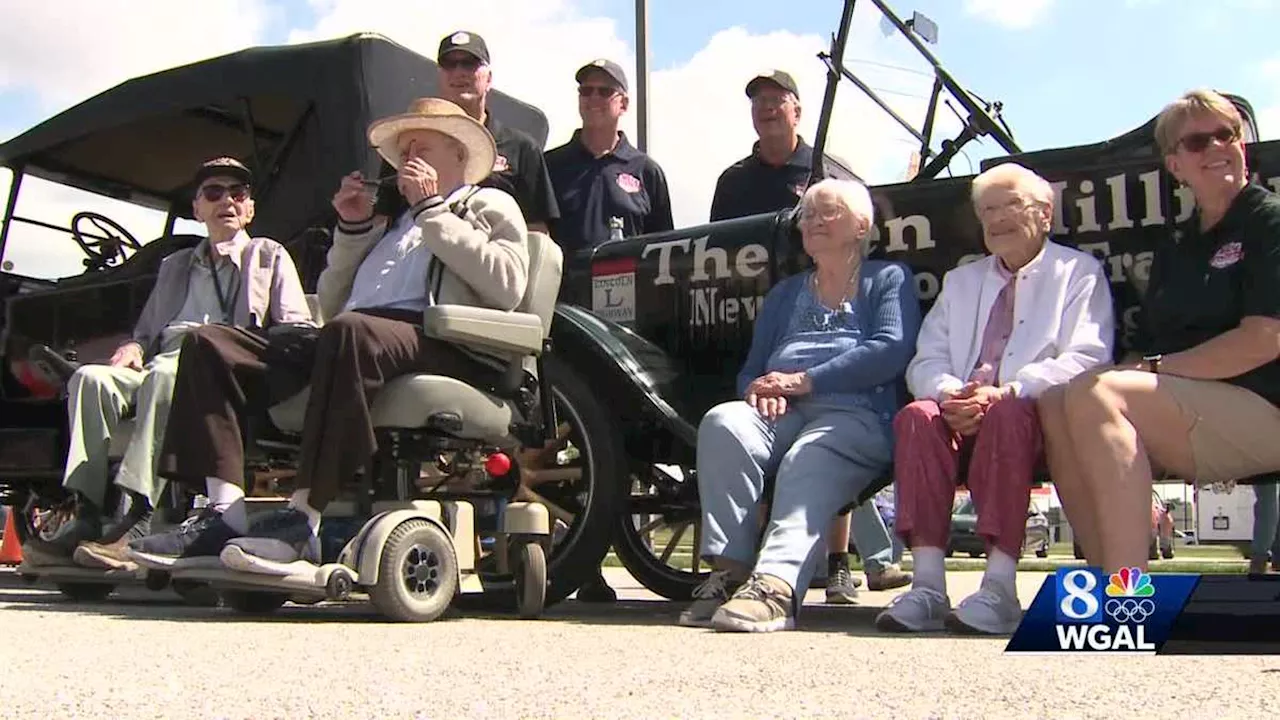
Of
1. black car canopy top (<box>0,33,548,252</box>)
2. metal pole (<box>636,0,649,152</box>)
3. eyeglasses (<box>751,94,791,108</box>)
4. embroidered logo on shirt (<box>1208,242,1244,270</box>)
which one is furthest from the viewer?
metal pole (<box>636,0,649,152</box>)

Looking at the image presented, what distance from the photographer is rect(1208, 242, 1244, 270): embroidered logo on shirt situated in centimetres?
347

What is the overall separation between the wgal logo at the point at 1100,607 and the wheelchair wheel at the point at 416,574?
6.18 feet

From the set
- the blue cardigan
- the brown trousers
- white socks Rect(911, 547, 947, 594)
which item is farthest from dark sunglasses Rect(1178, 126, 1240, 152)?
the brown trousers

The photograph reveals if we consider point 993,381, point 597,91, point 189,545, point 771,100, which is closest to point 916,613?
point 993,381

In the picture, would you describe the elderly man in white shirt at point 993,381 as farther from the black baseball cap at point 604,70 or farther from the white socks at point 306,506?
the black baseball cap at point 604,70

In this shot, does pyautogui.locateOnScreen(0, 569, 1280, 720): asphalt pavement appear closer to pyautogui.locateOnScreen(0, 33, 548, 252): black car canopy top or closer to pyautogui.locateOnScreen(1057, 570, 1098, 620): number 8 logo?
pyautogui.locateOnScreen(1057, 570, 1098, 620): number 8 logo

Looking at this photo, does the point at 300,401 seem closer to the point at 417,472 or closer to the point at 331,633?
the point at 417,472

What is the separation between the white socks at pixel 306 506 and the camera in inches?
145

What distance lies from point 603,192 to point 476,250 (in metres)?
2.03

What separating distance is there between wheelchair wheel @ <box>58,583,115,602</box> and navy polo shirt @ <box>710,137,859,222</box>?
9.76ft

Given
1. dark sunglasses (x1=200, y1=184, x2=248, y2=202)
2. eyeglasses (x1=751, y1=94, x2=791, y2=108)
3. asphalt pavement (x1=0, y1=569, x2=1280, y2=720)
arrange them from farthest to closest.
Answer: eyeglasses (x1=751, y1=94, x2=791, y2=108) < dark sunglasses (x1=200, y1=184, x2=248, y2=202) < asphalt pavement (x1=0, y1=569, x2=1280, y2=720)

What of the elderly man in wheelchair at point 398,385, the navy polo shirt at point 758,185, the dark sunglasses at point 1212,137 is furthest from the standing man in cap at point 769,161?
the dark sunglasses at point 1212,137

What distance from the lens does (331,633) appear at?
3.38 m

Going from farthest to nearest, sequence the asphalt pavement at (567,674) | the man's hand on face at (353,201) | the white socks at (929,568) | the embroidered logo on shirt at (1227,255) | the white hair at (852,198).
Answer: the man's hand on face at (353,201)
the white hair at (852,198)
the white socks at (929,568)
the embroidered logo on shirt at (1227,255)
the asphalt pavement at (567,674)
